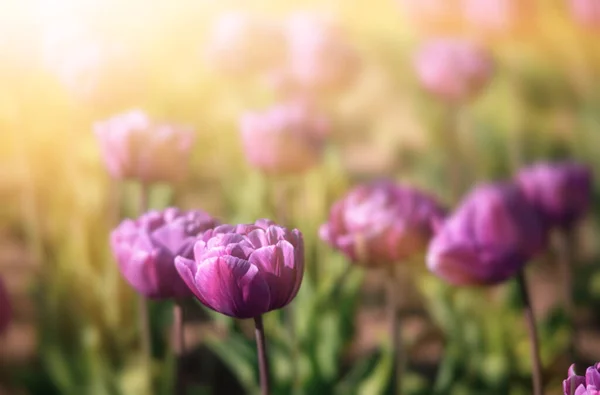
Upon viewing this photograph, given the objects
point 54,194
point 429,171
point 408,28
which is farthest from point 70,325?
point 408,28

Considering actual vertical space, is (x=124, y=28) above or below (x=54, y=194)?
above

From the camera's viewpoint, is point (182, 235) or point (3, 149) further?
point (3, 149)

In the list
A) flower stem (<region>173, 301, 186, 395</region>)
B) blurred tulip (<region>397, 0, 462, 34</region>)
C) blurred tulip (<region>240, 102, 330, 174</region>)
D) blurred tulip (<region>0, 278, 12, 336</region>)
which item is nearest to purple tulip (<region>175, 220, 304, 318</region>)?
flower stem (<region>173, 301, 186, 395</region>)

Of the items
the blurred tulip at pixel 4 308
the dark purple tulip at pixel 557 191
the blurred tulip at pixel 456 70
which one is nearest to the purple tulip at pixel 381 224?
the dark purple tulip at pixel 557 191

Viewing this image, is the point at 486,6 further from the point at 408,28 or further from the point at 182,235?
the point at 182,235

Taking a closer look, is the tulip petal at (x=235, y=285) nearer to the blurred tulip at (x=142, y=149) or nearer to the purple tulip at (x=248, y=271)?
the purple tulip at (x=248, y=271)

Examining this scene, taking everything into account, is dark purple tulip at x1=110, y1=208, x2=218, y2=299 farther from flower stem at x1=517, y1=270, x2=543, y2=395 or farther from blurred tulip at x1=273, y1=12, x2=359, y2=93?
blurred tulip at x1=273, y1=12, x2=359, y2=93
